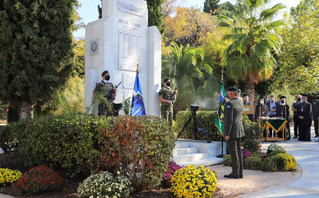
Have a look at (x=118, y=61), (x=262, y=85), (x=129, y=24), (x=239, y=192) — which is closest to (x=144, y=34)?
(x=129, y=24)

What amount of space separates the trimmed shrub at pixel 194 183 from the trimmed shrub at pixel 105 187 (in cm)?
77

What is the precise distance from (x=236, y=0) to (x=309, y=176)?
719 inches

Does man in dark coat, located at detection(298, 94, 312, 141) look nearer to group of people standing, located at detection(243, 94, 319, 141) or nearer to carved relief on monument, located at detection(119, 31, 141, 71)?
group of people standing, located at detection(243, 94, 319, 141)

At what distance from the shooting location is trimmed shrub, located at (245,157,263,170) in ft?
25.0

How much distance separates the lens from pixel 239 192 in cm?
545

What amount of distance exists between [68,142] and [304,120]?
11.7 m

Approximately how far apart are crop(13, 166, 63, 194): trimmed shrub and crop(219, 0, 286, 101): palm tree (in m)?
17.7

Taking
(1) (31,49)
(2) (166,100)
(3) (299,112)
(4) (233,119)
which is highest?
(1) (31,49)

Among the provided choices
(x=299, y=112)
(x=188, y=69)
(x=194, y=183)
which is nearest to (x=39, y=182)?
(x=194, y=183)

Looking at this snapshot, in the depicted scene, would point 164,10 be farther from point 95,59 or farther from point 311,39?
point 95,59

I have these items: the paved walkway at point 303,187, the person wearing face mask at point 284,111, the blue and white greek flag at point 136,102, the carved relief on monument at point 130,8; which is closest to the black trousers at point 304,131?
the person wearing face mask at point 284,111

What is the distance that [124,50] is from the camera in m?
9.89

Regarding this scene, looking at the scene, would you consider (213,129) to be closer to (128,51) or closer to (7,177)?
(128,51)

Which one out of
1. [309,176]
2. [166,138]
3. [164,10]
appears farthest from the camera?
[164,10]
